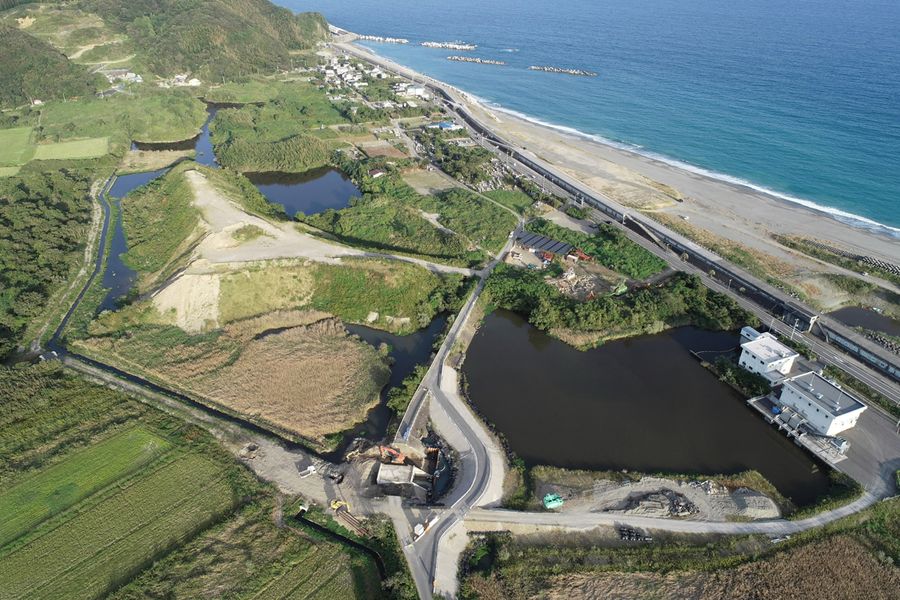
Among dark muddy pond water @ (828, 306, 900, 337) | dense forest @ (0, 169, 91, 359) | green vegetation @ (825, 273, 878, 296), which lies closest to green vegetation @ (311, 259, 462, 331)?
dense forest @ (0, 169, 91, 359)

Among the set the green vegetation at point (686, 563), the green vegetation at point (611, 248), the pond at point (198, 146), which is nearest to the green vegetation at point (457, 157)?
the green vegetation at point (611, 248)

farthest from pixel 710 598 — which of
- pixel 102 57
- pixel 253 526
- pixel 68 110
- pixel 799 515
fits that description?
pixel 102 57

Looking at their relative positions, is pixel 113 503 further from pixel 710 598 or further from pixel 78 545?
pixel 710 598

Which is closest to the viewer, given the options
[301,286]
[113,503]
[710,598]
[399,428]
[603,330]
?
[710,598]

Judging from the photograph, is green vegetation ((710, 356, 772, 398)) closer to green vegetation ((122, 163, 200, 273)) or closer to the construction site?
the construction site

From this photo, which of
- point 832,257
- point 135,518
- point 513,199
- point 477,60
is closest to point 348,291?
point 135,518

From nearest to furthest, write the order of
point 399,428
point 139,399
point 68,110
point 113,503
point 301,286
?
point 113,503 → point 399,428 → point 139,399 → point 301,286 → point 68,110

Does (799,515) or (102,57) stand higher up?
(102,57)
